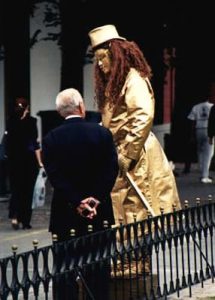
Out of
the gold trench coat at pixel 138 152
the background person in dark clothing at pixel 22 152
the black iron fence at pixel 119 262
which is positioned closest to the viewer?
the black iron fence at pixel 119 262

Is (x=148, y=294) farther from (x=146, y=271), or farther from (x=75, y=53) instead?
(x=75, y=53)

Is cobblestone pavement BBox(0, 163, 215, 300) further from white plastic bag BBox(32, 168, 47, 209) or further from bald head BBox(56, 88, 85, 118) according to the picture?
bald head BBox(56, 88, 85, 118)

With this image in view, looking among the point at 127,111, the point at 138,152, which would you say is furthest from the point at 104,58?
the point at 138,152

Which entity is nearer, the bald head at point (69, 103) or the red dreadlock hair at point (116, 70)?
the bald head at point (69, 103)

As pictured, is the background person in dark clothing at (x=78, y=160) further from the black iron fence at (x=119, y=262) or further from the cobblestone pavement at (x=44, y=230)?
the cobblestone pavement at (x=44, y=230)

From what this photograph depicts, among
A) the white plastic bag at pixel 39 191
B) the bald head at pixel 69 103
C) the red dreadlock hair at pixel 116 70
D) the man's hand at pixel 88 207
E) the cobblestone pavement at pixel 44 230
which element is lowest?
the cobblestone pavement at pixel 44 230

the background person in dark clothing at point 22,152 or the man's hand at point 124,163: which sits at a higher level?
the man's hand at point 124,163

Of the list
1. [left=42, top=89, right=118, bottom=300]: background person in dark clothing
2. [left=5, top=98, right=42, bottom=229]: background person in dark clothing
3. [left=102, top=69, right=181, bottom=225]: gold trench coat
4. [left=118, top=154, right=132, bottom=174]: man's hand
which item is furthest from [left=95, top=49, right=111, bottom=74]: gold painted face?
[left=5, top=98, right=42, bottom=229]: background person in dark clothing

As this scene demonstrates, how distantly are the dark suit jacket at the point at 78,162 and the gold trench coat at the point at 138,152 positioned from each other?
1081mm

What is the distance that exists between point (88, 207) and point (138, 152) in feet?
4.29

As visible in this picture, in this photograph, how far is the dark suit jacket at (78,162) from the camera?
9117mm

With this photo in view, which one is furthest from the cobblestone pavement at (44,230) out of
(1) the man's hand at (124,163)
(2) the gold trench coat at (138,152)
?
(1) the man's hand at (124,163)

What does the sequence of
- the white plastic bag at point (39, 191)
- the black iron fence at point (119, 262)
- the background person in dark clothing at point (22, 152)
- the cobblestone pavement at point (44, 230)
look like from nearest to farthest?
the black iron fence at point (119, 262)
the cobblestone pavement at point (44, 230)
the background person in dark clothing at point (22, 152)
the white plastic bag at point (39, 191)

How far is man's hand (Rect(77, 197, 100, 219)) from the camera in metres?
9.09
